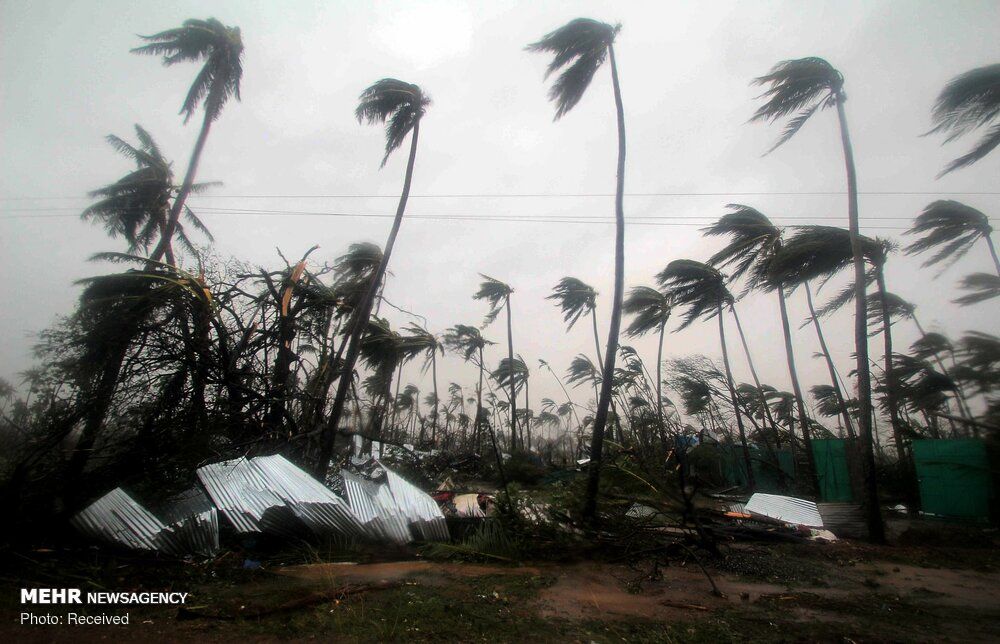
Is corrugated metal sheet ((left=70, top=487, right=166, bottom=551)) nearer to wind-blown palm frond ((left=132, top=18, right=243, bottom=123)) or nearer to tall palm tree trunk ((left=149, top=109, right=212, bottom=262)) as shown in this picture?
tall palm tree trunk ((left=149, top=109, right=212, bottom=262))

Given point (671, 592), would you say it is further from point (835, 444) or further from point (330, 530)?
point (835, 444)

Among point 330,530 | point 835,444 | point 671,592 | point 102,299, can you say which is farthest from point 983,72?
point 102,299

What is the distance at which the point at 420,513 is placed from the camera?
6668 millimetres

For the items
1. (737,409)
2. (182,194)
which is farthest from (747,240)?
(182,194)

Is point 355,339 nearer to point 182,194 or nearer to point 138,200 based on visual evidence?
point 182,194

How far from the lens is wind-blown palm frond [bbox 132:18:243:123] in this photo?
39.6 feet

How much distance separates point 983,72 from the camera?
19.9 feet

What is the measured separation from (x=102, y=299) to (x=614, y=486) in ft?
29.9

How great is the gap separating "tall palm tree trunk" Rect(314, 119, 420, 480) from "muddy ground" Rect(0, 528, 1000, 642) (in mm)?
3144

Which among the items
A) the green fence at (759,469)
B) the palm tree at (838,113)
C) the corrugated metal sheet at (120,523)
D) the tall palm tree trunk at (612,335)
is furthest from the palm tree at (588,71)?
the green fence at (759,469)

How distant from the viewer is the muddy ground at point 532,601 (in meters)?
3.55

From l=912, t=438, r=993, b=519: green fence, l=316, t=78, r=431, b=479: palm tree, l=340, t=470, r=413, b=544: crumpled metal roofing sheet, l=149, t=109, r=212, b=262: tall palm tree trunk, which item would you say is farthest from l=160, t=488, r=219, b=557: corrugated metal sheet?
l=912, t=438, r=993, b=519: green fence

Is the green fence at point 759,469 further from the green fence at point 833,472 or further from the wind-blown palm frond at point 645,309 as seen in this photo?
the wind-blown palm frond at point 645,309

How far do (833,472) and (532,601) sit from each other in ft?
41.0
